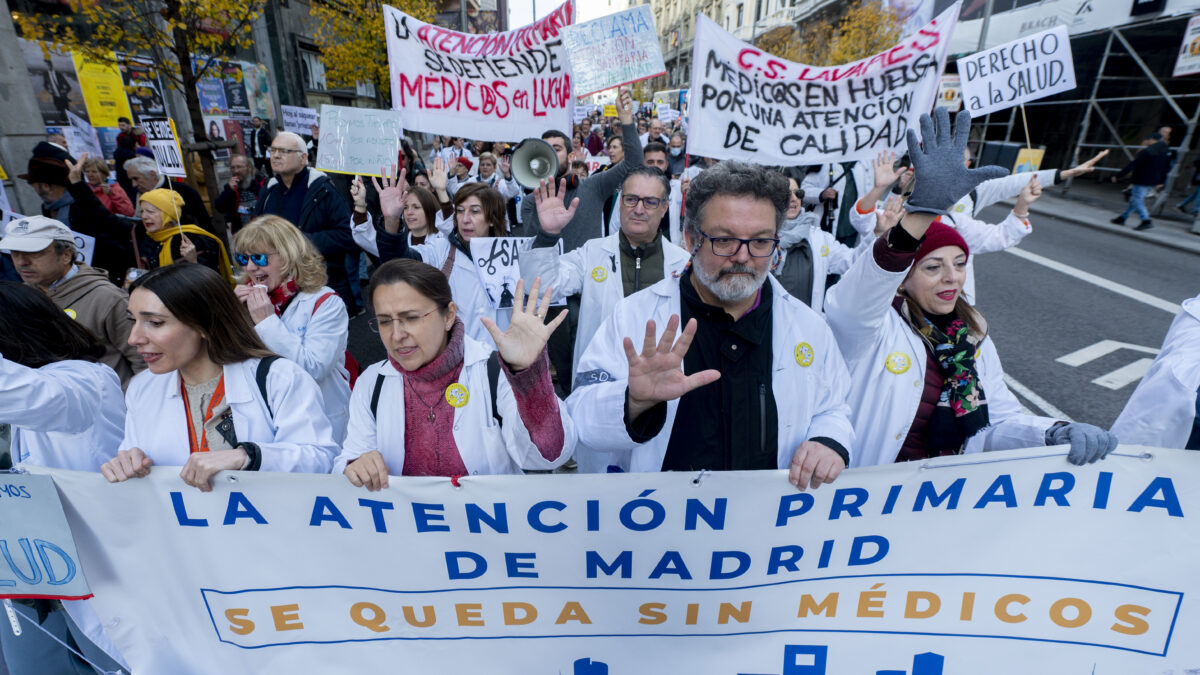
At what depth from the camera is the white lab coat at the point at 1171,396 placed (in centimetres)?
189

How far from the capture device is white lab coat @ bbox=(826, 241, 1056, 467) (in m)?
2.11

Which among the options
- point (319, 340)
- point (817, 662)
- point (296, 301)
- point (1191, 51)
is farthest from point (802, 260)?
point (1191, 51)

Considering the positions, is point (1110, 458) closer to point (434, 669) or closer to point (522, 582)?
point (522, 582)

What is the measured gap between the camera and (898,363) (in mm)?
2174

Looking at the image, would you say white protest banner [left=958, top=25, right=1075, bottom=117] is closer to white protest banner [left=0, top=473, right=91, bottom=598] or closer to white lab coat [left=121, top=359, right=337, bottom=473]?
white lab coat [left=121, top=359, right=337, bottom=473]

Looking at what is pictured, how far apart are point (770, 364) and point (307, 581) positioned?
167 cm

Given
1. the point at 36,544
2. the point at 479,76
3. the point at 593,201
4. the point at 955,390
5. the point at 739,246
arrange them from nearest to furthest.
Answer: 1. the point at 739,246
2. the point at 36,544
3. the point at 955,390
4. the point at 593,201
5. the point at 479,76

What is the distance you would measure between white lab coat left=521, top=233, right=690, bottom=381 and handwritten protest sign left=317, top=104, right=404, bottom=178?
2080 mm

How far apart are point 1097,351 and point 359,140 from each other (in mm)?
6855

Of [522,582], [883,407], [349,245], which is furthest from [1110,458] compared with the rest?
[349,245]

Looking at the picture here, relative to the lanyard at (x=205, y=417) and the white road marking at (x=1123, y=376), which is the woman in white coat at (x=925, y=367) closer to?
the lanyard at (x=205, y=417)

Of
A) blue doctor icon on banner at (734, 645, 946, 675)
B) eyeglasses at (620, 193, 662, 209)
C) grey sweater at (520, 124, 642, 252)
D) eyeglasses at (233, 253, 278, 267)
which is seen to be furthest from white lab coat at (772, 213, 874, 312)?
eyeglasses at (233, 253, 278, 267)

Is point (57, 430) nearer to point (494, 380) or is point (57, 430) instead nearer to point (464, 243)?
point (494, 380)

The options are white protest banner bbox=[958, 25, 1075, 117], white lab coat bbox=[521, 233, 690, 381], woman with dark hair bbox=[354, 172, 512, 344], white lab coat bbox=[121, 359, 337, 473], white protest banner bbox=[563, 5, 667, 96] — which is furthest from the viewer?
white protest banner bbox=[958, 25, 1075, 117]
